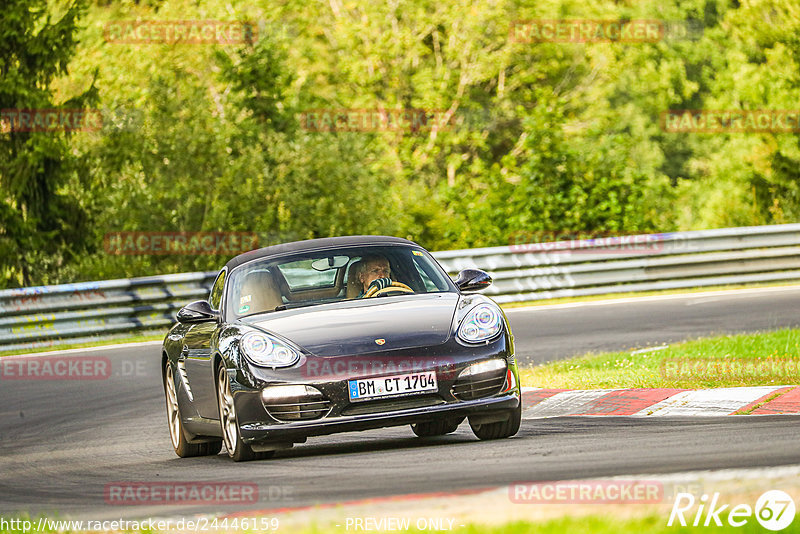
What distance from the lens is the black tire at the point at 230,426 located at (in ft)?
28.0

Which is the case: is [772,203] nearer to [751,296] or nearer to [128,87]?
[751,296]

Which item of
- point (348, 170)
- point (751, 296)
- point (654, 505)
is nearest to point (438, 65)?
point (348, 170)

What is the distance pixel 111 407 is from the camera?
42.9ft

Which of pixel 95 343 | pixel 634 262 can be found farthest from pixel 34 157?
pixel 634 262

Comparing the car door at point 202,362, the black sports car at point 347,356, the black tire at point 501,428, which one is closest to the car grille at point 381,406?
the black sports car at point 347,356

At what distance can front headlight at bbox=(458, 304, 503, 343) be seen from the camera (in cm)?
851

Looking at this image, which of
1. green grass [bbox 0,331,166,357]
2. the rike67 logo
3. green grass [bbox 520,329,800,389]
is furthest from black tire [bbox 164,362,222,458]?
green grass [bbox 0,331,166,357]
